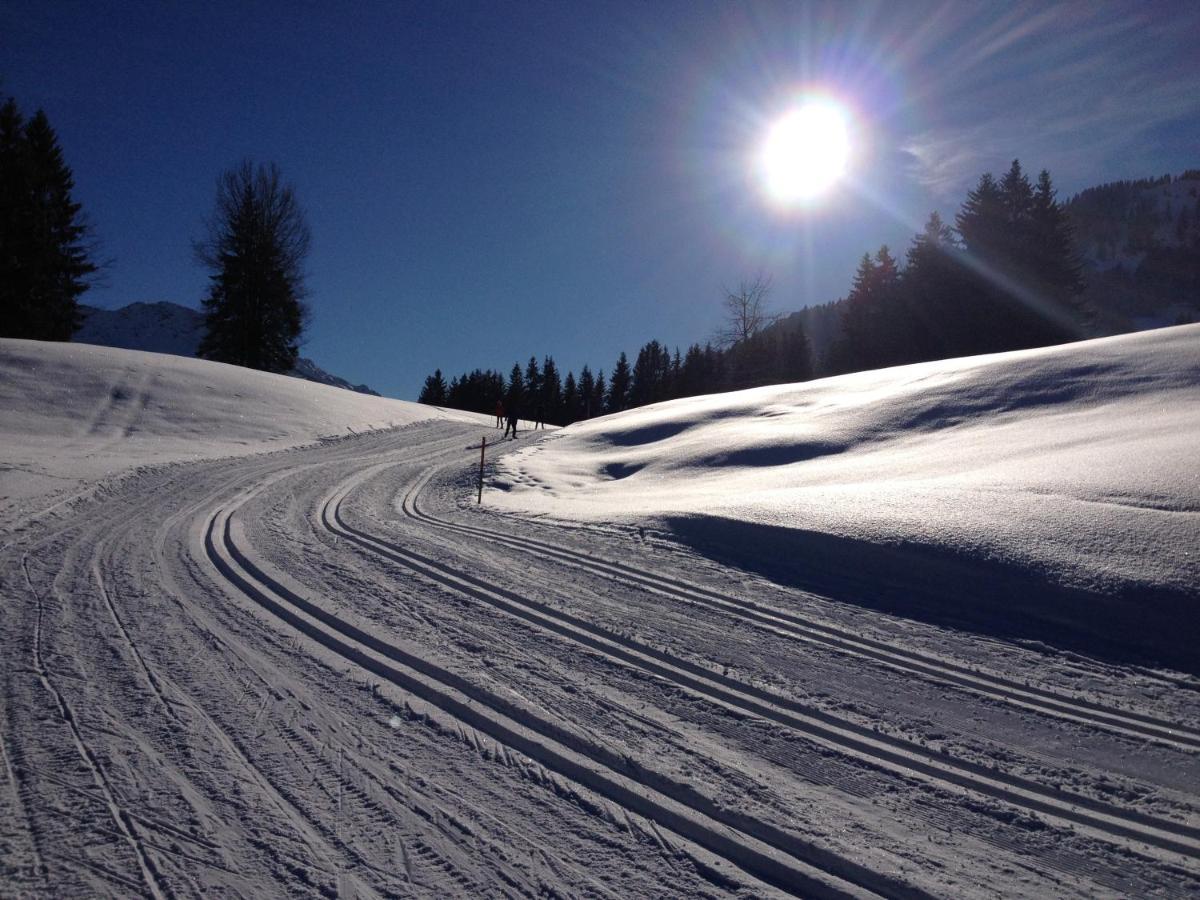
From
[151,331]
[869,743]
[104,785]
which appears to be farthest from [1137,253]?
[151,331]

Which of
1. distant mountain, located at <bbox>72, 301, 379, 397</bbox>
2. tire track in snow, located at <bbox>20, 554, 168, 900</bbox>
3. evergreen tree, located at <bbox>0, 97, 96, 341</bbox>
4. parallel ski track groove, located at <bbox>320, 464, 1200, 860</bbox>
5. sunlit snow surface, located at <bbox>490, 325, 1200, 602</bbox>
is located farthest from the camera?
distant mountain, located at <bbox>72, 301, 379, 397</bbox>

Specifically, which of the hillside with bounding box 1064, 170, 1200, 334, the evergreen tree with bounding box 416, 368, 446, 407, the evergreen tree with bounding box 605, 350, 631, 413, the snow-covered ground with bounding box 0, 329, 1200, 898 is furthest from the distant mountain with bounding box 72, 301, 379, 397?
the hillside with bounding box 1064, 170, 1200, 334

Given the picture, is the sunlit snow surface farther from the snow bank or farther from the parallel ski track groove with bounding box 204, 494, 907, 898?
the snow bank

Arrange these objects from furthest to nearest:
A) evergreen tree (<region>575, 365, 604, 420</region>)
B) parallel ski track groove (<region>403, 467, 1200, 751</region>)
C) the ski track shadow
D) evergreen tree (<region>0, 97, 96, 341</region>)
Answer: evergreen tree (<region>575, 365, 604, 420</region>) → evergreen tree (<region>0, 97, 96, 341</region>) → the ski track shadow → parallel ski track groove (<region>403, 467, 1200, 751</region>)

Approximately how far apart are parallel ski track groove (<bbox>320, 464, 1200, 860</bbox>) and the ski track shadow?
2.00m

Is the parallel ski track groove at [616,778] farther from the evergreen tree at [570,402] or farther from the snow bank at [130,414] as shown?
the evergreen tree at [570,402]

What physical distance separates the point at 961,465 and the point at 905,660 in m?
5.34

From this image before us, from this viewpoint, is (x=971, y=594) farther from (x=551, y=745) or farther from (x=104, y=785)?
(x=104, y=785)

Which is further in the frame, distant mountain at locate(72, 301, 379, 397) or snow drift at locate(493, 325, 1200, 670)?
distant mountain at locate(72, 301, 379, 397)

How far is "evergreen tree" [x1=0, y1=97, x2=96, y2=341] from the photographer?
90.0 feet

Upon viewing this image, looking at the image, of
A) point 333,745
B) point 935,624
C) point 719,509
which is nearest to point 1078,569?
point 935,624

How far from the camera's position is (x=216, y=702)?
3.71 meters

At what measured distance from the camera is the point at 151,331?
123250mm

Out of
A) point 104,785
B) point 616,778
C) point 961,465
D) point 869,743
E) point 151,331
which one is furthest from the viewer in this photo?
point 151,331
